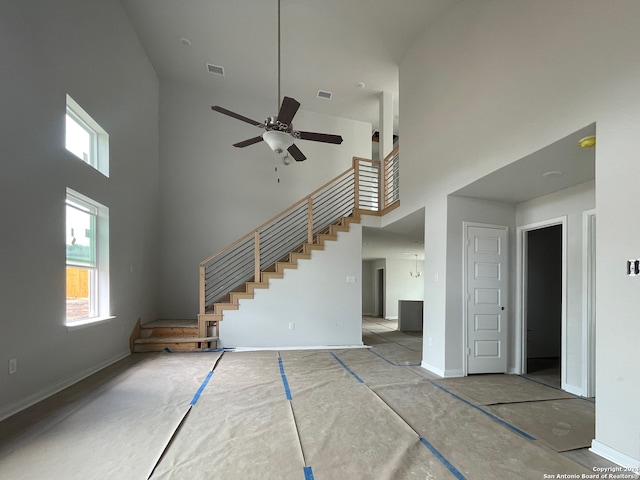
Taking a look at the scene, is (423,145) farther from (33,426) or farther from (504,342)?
(33,426)

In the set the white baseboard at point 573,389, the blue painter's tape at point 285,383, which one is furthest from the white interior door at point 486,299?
the blue painter's tape at point 285,383

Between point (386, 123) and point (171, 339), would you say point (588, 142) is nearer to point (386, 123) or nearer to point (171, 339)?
point (386, 123)

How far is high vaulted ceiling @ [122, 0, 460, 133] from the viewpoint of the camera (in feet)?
15.9

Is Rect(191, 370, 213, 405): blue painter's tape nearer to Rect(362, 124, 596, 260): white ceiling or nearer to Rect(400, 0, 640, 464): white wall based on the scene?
Rect(400, 0, 640, 464): white wall

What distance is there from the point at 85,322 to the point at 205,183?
157 inches

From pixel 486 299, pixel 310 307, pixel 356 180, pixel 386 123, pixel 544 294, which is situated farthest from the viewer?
pixel 386 123

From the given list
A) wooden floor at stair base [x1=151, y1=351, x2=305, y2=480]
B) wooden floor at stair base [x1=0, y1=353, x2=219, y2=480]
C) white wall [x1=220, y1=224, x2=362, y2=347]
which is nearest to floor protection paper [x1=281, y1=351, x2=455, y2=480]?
wooden floor at stair base [x1=151, y1=351, x2=305, y2=480]

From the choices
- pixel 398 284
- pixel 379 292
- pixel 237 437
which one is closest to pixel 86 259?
pixel 237 437

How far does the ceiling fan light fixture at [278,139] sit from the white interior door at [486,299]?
2.70 metres

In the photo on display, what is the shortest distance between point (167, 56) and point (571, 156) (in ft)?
22.3

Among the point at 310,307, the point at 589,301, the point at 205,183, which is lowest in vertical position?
the point at 310,307

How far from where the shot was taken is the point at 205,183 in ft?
23.6

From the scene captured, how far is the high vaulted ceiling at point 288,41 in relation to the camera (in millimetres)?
4832

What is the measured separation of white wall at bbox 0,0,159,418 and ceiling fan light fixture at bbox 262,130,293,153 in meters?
2.24
